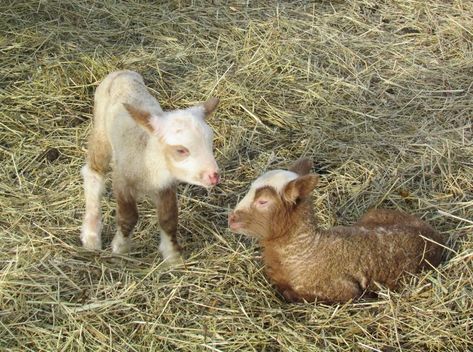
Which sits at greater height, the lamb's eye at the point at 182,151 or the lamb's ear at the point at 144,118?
the lamb's ear at the point at 144,118

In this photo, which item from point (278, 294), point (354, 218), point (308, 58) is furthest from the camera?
point (308, 58)

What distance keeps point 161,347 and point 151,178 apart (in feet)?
3.51

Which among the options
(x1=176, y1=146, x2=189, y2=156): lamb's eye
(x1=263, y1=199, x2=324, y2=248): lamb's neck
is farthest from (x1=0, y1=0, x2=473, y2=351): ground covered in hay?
(x1=176, y1=146, x2=189, y2=156): lamb's eye


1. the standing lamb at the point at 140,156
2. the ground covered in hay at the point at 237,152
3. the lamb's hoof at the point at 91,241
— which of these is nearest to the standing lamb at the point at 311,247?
the ground covered in hay at the point at 237,152

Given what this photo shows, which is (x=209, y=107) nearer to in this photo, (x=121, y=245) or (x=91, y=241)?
(x=121, y=245)

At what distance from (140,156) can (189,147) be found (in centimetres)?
45

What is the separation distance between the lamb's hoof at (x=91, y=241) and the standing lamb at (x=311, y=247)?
1.12 m

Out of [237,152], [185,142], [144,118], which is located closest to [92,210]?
[144,118]

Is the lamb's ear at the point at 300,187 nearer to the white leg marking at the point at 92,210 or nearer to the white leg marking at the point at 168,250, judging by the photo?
the white leg marking at the point at 168,250

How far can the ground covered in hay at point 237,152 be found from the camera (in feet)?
13.6

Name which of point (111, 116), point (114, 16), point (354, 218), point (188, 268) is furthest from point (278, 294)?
point (114, 16)

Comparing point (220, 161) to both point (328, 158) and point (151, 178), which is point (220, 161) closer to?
point (328, 158)

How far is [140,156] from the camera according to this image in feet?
14.9

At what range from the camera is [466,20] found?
7.77 m
